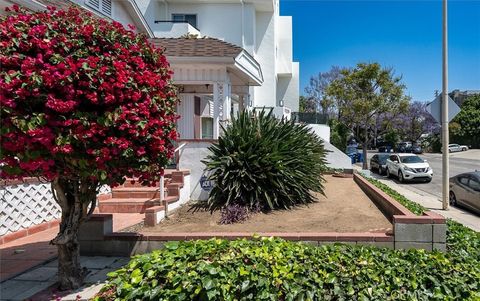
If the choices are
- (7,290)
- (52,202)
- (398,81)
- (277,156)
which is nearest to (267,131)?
(277,156)

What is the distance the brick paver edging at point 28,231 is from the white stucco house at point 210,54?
10.6ft

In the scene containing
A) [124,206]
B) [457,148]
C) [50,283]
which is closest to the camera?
[50,283]

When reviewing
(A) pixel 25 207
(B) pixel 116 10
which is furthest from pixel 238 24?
(A) pixel 25 207

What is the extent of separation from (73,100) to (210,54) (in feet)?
20.5

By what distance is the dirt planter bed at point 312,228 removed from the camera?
516cm

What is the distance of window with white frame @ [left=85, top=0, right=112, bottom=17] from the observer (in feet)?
35.5

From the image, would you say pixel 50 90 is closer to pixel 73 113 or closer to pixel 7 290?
pixel 73 113

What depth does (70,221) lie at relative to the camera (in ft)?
14.1

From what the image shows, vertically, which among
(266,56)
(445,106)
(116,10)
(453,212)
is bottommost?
(453,212)

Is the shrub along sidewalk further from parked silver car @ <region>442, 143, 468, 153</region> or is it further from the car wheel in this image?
parked silver car @ <region>442, 143, 468, 153</region>

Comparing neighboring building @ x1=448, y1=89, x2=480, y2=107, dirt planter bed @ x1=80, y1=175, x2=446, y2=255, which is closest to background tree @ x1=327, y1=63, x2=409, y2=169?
dirt planter bed @ x1=80, y1=175, x2=446, y2=255

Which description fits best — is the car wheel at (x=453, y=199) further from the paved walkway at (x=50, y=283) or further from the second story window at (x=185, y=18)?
the second story window at (x=185, y=18)

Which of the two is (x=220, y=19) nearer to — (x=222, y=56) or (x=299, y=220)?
(x=222, y=56)

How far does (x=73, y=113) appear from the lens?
359 centimetres
